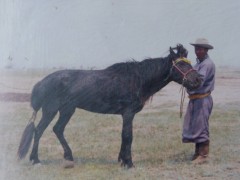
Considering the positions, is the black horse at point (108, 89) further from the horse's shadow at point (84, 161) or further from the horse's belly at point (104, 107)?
the horse's shadow at point (84, 161)

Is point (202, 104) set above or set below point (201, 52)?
below

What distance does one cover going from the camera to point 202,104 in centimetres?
739

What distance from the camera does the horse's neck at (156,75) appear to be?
7172 millimetres

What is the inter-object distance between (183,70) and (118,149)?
2.37 m

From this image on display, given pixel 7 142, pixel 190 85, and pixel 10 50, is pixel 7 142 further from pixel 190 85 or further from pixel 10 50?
pixel 190 85

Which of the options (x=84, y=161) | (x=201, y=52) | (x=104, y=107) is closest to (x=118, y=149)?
(x=84, y=161)

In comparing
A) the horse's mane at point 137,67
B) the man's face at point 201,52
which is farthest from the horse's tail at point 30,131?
the man's face at point 201,52

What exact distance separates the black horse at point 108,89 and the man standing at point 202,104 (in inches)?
12.5

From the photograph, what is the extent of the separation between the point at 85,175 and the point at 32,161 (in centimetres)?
133

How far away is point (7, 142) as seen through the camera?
8.66 m

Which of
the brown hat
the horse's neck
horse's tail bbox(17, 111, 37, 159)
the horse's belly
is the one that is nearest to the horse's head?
the horse's neck

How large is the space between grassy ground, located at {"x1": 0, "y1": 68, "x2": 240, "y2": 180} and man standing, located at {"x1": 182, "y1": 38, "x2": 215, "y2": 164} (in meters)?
0.31

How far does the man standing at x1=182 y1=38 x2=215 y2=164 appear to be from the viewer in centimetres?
727

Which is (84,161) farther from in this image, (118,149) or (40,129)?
(118,149)
